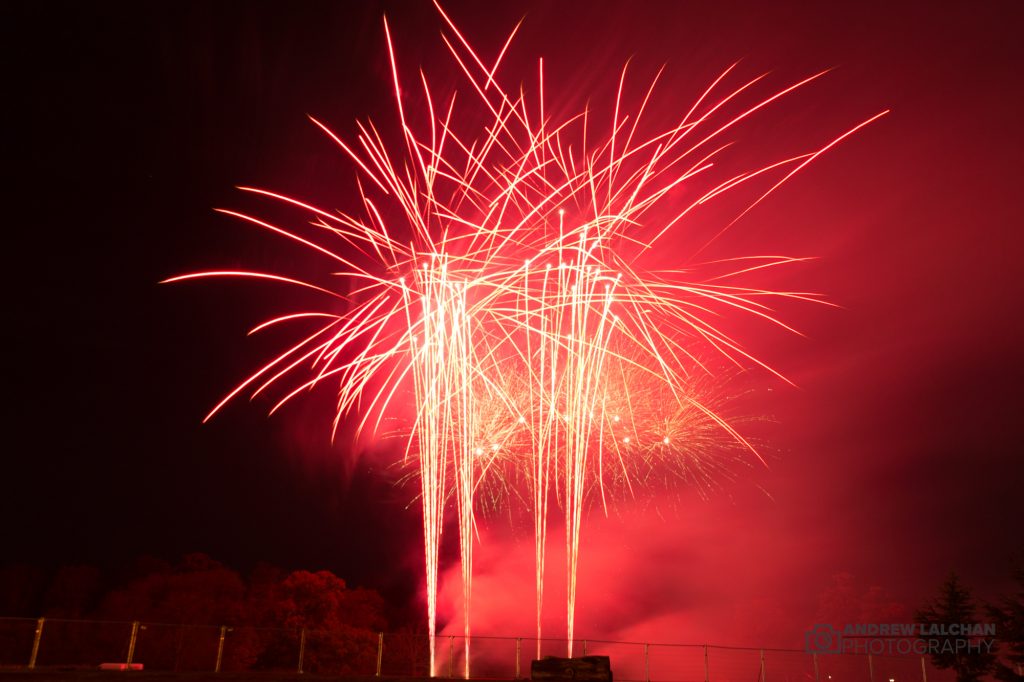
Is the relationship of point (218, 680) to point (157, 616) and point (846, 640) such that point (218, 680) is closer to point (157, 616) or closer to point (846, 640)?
point (846, 640)

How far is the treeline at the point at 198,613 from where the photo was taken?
24.8 m

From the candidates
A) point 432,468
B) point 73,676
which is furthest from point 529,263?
point 73,676

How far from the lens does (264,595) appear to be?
141 ft

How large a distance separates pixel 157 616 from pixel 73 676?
90.0 feet

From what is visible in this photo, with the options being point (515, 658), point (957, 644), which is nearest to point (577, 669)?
point (515, 658)

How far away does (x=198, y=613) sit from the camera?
1563 inches

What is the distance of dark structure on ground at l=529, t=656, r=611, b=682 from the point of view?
1791cm

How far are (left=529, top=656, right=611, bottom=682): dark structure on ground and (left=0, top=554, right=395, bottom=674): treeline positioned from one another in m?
9.62

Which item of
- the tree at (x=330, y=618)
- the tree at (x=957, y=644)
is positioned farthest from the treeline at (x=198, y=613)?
the tree at (x=957, y=644)

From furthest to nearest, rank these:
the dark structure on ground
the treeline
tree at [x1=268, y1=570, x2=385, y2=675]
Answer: tree at [x1=268, y1=570, x2=385, y2=675] → the treeline → the dark structure on ground

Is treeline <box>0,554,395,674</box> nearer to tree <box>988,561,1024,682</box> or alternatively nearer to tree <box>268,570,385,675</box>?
tree <box>268,570,385,675</box>

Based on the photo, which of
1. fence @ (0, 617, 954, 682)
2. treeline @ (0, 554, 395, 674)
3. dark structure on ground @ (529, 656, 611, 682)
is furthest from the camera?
fence @ (0, 617, 954, 682)

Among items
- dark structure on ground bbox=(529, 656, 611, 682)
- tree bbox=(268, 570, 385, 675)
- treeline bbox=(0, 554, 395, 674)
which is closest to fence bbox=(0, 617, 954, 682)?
treeline bbox=(0, 554, 395, 674)

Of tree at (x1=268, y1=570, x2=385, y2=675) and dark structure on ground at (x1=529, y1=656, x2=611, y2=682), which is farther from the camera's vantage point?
tree at (x1=268, y1=570, x2=385, y2=675)
